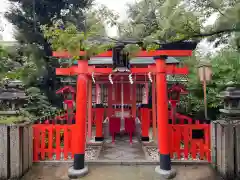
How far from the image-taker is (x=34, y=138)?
5207mm

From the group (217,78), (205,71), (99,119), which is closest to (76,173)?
(99,119)

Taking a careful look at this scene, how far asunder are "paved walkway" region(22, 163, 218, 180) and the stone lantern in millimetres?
1541

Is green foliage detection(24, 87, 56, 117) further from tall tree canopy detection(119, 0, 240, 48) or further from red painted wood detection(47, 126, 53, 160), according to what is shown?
tall tree canopy detection(119, 0, 240, 48)

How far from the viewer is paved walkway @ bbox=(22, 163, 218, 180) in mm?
4441

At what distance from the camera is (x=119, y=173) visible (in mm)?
4652

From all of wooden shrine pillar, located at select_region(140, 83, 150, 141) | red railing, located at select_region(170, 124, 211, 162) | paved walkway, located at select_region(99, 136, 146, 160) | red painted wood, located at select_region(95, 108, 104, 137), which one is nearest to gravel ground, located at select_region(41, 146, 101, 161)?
paved walkway, located at select_region(99, 136, 146, 160)

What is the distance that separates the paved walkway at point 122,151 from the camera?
18.8ft

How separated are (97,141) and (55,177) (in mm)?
3003

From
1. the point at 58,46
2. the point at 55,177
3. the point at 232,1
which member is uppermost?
the point at 232,1

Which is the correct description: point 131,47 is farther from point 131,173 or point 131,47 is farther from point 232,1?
point 131,173

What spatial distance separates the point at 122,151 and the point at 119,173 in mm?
1655

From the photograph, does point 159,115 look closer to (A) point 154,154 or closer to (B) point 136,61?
(A) point 154,154

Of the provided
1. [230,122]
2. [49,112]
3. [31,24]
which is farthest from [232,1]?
[31,24]

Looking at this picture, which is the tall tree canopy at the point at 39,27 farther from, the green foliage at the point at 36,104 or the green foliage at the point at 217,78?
the green foliage at the point at 217,78
